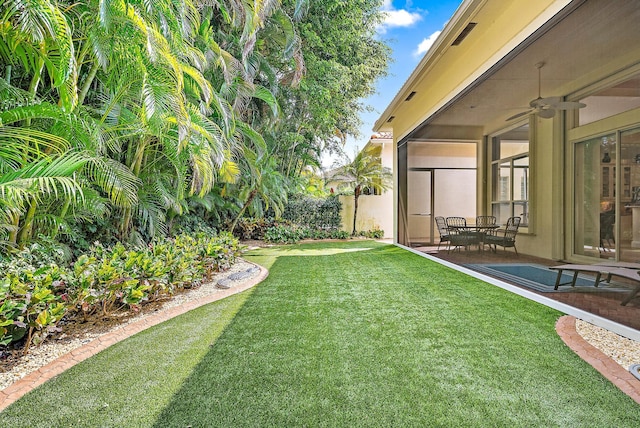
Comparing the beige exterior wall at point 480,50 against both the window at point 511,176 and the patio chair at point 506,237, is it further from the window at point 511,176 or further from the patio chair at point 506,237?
the patio chair at point 506,237

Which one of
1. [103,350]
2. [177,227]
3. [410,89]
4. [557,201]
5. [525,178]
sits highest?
[410,89]

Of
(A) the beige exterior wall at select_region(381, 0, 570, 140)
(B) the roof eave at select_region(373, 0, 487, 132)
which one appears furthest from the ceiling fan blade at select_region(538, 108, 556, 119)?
(B) the roof eave at select_region(373, 0, 487, 132)

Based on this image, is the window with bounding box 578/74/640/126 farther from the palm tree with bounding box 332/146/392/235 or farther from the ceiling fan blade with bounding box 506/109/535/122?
the palm tree with bounding box 332/146/392/235

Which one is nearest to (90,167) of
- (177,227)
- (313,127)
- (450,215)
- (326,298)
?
(326,298)

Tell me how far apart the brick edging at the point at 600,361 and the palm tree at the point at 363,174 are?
1032cm

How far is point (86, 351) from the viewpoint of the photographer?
3033 mm

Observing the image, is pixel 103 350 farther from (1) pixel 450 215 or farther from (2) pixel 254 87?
(1) pixel 450 215

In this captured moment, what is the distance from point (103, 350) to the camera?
3.07m

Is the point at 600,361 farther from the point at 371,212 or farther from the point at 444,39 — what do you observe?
the point at 371,212

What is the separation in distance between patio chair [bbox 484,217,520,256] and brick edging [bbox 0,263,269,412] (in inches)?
178

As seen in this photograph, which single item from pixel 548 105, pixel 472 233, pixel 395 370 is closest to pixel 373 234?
pixel 472 233

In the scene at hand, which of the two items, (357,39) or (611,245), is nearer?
(611,245)

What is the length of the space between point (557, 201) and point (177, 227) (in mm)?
7857

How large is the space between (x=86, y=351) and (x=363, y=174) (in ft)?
38.0
